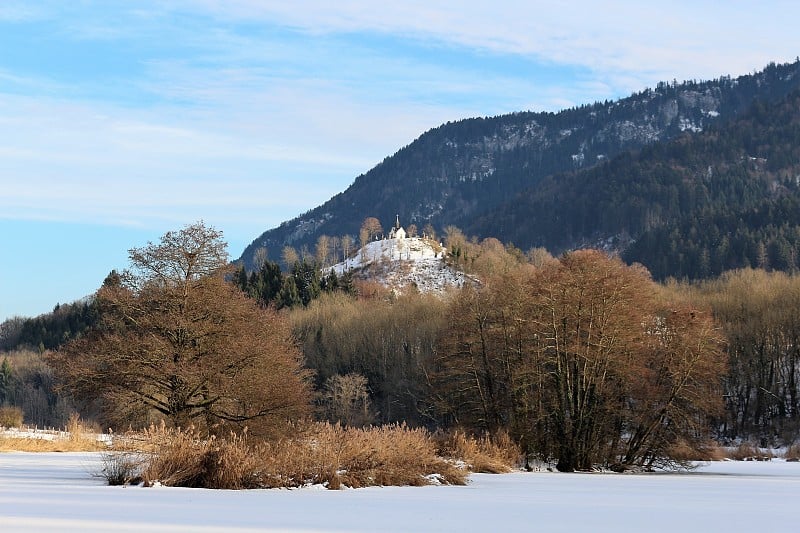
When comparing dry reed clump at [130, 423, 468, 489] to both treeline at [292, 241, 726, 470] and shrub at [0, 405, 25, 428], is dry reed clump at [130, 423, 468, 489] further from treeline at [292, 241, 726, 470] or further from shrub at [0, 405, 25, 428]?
shrub at [0, 405, 25, 428]

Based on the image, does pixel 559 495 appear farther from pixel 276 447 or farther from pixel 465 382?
pixel 465 382

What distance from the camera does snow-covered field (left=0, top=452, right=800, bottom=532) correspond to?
1403 cm

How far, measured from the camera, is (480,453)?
34.8m

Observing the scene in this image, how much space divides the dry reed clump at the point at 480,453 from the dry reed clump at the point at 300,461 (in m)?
6.71

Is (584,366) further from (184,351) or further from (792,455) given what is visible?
(792,455)

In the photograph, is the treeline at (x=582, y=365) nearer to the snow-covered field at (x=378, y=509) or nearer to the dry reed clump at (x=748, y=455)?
the dry reed clump at (x=748, y=455)

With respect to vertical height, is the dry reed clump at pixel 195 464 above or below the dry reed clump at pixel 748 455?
above

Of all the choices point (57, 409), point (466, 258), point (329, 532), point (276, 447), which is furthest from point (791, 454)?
point (466, 258)

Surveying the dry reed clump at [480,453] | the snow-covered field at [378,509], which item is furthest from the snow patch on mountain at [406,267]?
the snow-covered field at [378,509]

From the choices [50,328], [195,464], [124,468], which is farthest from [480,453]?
[50,328]

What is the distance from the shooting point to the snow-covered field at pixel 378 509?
14.0 m

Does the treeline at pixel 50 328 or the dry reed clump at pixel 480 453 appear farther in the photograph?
the treeline at pixel 50 328

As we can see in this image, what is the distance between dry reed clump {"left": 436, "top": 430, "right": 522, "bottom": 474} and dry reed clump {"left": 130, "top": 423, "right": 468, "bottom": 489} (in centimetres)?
671

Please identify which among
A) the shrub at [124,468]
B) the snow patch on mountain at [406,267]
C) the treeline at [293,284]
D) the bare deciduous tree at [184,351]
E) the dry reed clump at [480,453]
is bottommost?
the dry reed clump at [480,453]
